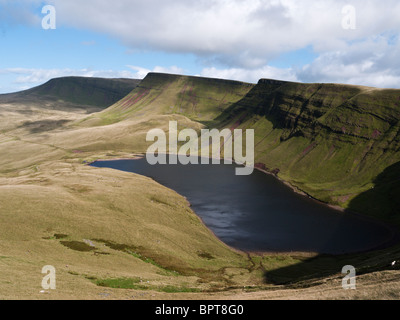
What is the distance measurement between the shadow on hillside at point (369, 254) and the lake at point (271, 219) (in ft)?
19.1

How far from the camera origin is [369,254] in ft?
261

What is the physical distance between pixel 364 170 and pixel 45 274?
156290mm

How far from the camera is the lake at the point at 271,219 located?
9019cm

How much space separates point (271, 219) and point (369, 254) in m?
36.4

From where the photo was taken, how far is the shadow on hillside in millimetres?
60781

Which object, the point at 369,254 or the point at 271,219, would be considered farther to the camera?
the point at 271,219

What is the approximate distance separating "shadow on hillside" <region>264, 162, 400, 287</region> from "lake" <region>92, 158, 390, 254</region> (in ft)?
19.1

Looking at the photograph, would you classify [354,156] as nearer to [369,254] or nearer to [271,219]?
[271,219]

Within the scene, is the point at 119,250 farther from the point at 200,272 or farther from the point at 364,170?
the point at 364,170
